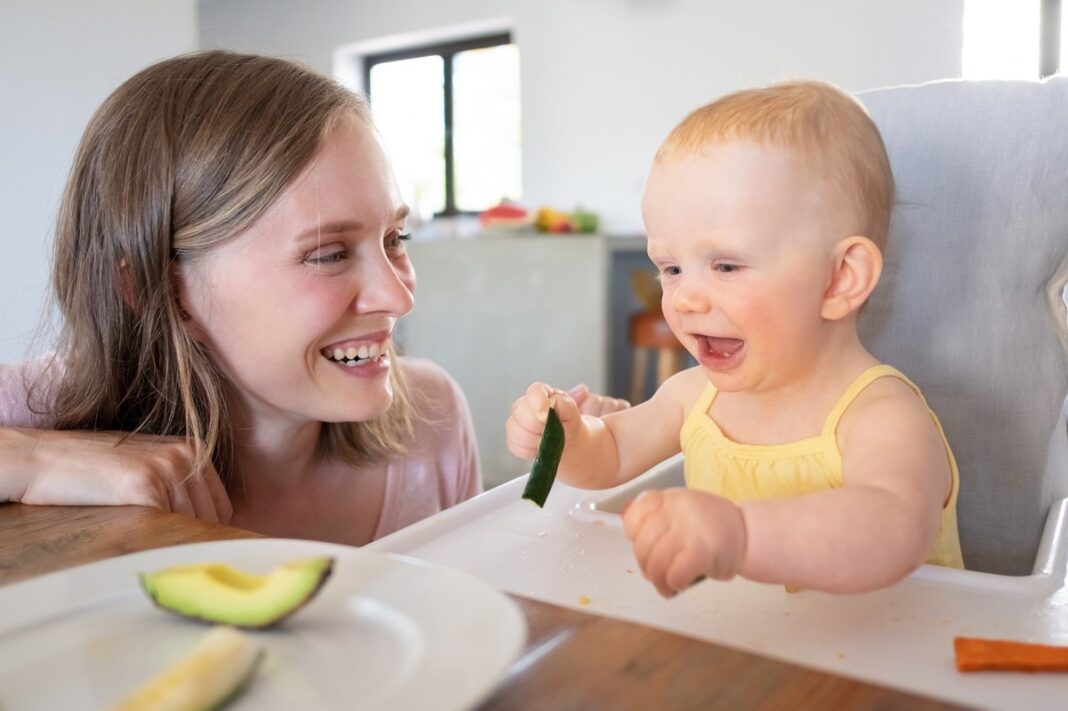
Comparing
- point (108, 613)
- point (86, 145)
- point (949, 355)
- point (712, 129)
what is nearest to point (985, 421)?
point (949, 355)

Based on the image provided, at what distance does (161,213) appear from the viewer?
3.57ft

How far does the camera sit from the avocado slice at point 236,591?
48 cm

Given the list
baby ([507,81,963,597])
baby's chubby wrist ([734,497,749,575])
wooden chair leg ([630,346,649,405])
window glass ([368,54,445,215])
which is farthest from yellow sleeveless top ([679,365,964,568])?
window glass ([368,54,445,215])

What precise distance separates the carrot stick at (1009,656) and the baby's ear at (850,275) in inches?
13.1

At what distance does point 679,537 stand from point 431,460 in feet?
3.47

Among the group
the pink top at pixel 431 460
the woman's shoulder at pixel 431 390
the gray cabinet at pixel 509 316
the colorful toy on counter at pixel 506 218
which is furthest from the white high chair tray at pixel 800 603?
the colorful toy on counter at pixel 506 218

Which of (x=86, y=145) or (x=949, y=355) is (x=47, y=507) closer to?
(x=86, y=145)

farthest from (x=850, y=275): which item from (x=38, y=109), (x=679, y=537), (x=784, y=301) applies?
(x=38, y=109)

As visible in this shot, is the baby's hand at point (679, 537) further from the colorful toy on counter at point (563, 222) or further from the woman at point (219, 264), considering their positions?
the colorful toy on counter at point (563, 222)

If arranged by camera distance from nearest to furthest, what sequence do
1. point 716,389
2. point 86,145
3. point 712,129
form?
1. point 712,129
2. point 716,389
3. point 86,145

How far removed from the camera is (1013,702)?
517mm

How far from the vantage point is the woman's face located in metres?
1.08

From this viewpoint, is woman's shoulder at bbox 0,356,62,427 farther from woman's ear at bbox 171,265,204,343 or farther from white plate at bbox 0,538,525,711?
white plate at bbox 0,538,525,711

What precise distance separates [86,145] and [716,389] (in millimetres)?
821
